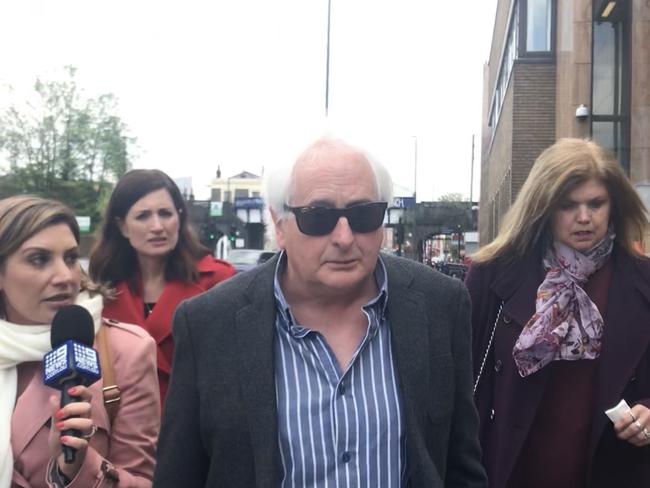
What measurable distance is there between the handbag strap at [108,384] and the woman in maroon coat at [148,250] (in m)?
1.16

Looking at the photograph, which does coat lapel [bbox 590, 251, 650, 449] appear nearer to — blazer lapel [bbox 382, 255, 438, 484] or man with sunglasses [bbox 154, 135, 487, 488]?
man with sunglasses [bbox 154, 135, 487, 488]

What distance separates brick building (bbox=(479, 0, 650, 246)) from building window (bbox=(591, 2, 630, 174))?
0.02 meters

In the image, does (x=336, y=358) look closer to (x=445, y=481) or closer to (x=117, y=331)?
(x=445, y=481)

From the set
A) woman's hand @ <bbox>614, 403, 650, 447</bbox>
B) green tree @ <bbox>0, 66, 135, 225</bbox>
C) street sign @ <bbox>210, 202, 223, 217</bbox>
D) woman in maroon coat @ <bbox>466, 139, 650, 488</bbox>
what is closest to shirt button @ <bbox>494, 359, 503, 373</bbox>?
woman in maroon coat @ <bbox>466, 139, 650, 488</bbox>

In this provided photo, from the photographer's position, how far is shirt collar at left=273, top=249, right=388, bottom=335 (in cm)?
231

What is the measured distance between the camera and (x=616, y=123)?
1712 cm

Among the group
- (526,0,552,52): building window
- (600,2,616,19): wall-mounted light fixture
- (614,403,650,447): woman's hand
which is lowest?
(614,403,650,447): woman's hand

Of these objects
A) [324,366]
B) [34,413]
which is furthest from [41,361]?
[324,366]

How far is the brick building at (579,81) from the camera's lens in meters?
15.3

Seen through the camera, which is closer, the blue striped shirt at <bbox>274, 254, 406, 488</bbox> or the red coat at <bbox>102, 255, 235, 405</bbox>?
the blue striped shirt at <bbox>274, 254, 406, 488</bbox>

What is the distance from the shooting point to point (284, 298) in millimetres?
2369

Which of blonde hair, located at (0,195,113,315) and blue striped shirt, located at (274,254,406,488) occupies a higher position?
blonde hair, located at (0,195,113,315)

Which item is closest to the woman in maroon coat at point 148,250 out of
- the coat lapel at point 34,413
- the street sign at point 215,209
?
the coat lapel at point 34,413

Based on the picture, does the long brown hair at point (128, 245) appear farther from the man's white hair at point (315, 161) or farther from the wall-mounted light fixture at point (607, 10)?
the wall-mounted light fixture at point (607, 10)
